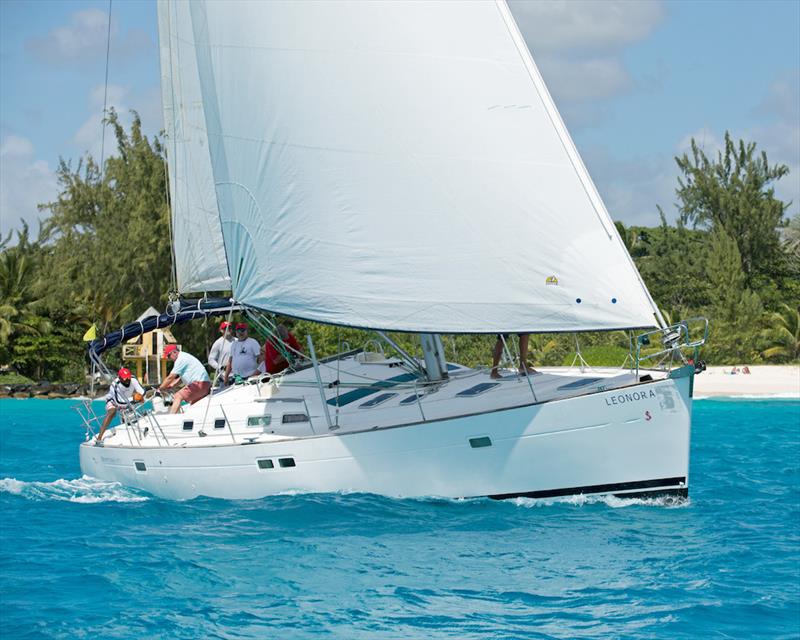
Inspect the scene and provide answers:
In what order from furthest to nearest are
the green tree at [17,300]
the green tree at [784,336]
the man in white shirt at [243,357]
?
the green tree at [17,300] → the green tree at [784,336] → the man in white shirt at [243,357]

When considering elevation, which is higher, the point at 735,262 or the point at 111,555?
the point at 735,262

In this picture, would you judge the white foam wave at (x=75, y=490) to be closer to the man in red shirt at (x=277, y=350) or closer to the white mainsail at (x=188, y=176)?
the man in red shirt at (x=277, y=350)

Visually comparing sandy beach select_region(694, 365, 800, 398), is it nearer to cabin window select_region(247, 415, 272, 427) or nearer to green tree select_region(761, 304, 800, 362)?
green tree select_region(761, 304, 800, 362)

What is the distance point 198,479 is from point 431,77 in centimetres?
623

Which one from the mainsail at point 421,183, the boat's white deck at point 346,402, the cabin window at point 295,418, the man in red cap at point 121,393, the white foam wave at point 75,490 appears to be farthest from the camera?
the man in red cap at point 121,393

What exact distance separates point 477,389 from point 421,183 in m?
2.92

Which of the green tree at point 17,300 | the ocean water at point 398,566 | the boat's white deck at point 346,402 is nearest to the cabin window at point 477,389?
the boat's white deck at point 346,402

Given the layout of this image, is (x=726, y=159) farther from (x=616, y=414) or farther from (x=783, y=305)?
(x=616, y=414)

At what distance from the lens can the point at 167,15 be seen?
16312 millimetres

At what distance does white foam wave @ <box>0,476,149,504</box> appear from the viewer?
1494cm

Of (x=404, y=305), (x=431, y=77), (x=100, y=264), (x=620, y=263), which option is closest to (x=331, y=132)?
(x=431, y=77)

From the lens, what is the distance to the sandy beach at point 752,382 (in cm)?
3506

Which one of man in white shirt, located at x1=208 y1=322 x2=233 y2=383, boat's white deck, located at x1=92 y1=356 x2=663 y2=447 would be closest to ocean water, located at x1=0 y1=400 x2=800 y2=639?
boat's white deck, located at x1=92 y1=356 x2=663 y2=447

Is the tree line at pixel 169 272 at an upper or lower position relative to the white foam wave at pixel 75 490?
upper
